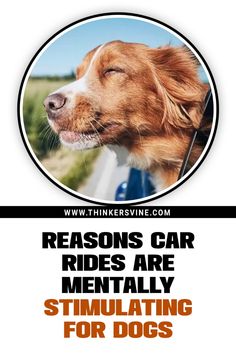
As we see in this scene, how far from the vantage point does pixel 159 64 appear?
3316mm

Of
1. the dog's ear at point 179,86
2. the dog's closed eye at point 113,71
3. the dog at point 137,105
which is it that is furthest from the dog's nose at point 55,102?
the dog's ear at point 179,86

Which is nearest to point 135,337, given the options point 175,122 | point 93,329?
point 93,329

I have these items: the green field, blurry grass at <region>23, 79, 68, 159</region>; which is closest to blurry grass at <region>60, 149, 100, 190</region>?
the green field

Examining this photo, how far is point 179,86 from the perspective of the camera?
10.9 feet

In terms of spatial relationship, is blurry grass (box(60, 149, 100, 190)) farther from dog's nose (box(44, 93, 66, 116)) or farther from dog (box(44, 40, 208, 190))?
dog's nose (box(44, 93, 66, 116))

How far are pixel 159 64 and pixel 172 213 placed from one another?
0.56 m

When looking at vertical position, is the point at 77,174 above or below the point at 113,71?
below

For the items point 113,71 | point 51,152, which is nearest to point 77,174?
point 51,152

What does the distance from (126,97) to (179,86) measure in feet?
0.67

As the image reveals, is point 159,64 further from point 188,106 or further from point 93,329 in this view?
point 93,329

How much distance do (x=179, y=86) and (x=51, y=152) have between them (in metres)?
0.54

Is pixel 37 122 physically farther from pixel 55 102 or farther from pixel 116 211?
pixel 116 211

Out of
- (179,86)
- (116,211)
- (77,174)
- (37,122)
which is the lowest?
(116,211)

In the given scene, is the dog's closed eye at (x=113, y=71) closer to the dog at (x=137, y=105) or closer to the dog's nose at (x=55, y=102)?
the dog at (x=137, y=105)
